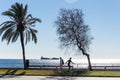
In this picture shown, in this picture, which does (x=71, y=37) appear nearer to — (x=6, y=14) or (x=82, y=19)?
(x=82, y=19)

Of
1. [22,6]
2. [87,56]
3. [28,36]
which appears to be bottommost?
[87,56]

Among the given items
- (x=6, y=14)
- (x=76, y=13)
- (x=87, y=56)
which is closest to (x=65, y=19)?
(x=76, y=13)

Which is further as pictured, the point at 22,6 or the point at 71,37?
the point at 22,6

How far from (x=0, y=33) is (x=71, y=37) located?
38.2ft

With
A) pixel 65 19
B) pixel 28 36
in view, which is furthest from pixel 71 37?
pixel 28 36

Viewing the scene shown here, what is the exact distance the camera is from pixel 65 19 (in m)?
49.6

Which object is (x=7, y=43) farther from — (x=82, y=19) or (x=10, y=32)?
(x=82, y=19)

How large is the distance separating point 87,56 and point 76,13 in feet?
22.6

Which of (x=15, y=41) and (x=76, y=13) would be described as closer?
(x=76, y=13)

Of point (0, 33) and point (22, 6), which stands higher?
point (22, 6)

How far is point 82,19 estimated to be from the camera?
50.0 m

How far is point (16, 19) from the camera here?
2151 inches

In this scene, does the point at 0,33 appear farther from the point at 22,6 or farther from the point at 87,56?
the point at 87,56

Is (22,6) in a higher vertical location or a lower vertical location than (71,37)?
higher
